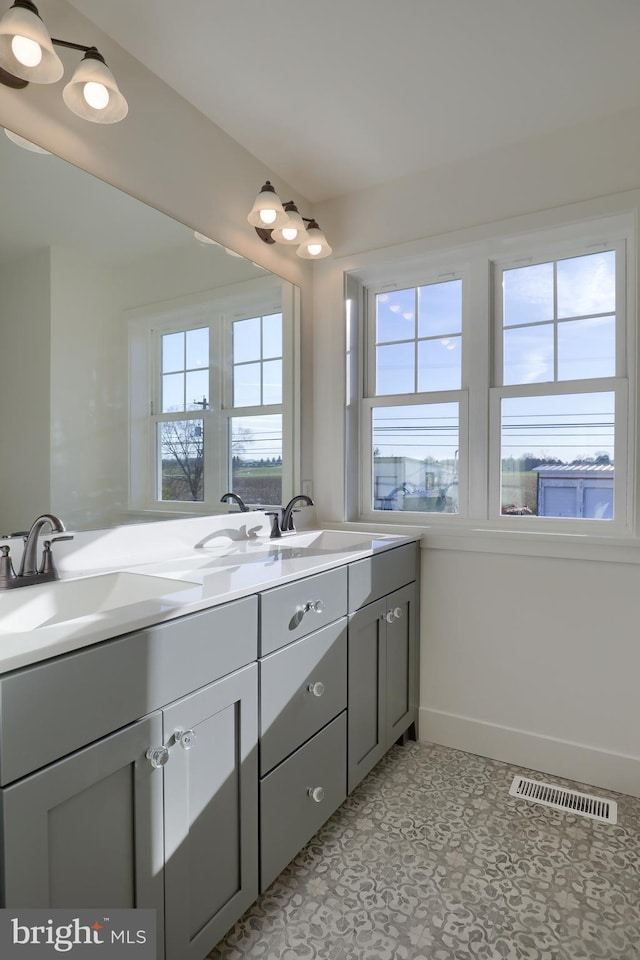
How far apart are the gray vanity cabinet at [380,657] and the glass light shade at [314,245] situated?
4.36 ft

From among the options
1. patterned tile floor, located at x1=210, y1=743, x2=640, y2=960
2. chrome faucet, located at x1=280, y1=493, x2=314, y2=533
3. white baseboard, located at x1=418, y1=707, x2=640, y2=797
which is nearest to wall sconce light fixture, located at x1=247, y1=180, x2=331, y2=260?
chrome faucet, located at x1=280, y1=493, x2=314, y2=533

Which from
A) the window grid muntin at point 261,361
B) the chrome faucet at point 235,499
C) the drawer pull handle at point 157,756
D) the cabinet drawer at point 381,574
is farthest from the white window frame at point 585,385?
the drawer pull handle at point 157,756

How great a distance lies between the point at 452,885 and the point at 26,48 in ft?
8.10

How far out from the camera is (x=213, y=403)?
2146 millimetres

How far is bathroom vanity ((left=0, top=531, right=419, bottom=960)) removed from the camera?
0.91 m

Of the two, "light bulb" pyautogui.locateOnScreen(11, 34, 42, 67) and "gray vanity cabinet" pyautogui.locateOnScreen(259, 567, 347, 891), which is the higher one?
"light bulb" pyautogui.locateOnScreen(11, 34, 42, 67)

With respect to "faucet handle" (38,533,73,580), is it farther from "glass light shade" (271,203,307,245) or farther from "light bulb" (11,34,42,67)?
"glass light shade" (271,203,307,245)

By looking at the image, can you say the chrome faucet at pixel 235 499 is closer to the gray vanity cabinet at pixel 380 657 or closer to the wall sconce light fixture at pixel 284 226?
the gray vanity cabinet at pixel 380 657

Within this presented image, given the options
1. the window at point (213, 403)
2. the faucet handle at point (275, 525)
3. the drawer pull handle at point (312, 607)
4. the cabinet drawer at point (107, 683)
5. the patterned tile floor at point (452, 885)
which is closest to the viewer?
the cabinet drawer at point (107, 683)

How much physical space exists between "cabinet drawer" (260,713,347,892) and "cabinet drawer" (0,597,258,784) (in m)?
0.43

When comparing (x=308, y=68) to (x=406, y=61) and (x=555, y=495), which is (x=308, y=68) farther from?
(x=555, y=495)

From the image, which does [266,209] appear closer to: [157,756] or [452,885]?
[157,756]

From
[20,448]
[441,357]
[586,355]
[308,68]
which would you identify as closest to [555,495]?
[586,355]

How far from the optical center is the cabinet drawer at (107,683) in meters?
0.87
